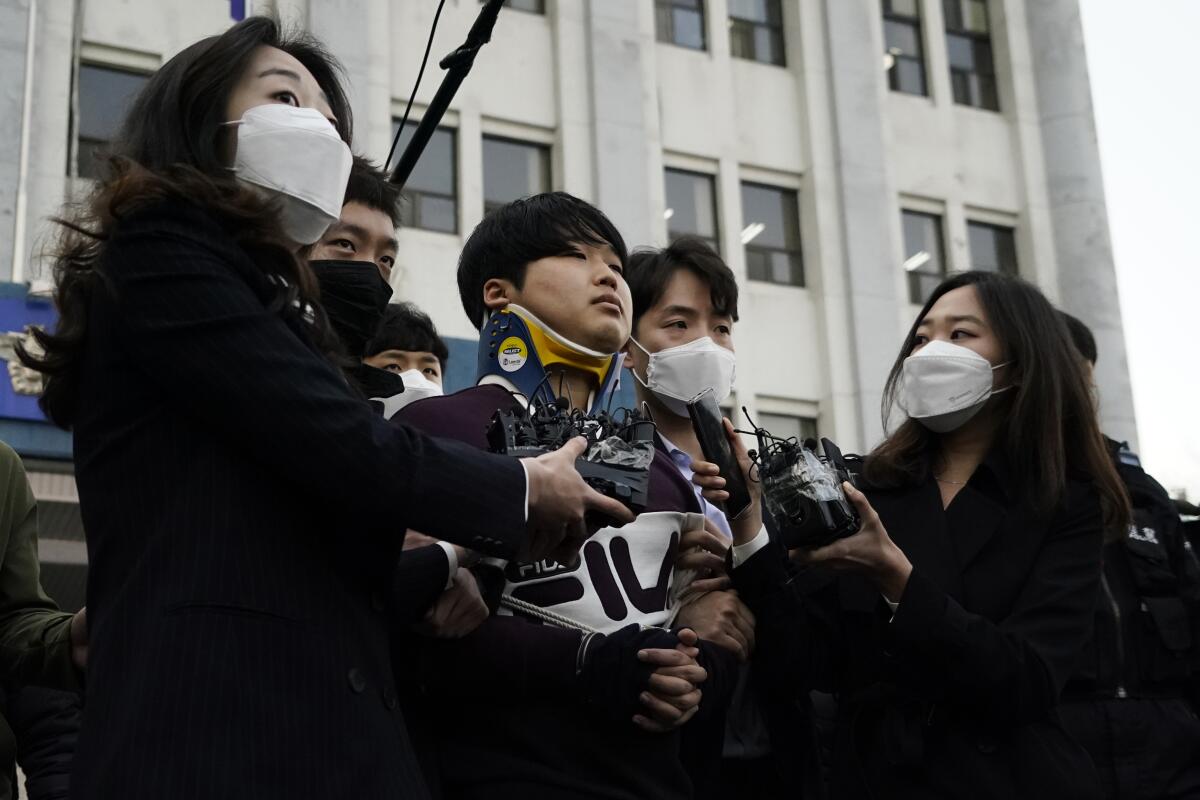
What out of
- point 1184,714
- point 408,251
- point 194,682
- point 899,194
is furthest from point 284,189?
point 899,194

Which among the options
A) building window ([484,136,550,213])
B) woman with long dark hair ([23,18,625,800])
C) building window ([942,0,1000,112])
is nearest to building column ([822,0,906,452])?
building window ([942,0,1000,112])

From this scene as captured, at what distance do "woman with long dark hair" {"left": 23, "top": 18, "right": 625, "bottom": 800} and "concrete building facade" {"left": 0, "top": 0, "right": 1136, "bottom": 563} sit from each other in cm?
1113

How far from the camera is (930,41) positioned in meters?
20.1

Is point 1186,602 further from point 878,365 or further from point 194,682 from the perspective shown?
point 878,365

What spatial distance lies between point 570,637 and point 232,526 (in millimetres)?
1049

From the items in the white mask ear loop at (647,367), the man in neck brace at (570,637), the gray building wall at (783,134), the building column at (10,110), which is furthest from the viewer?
the gray building wall at (783,134)

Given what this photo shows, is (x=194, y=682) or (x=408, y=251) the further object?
(x=408, y=251)

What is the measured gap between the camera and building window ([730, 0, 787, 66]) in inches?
746

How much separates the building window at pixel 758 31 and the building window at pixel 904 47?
5.11ft

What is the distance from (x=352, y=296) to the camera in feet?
13.3

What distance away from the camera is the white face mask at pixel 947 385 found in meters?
4.58

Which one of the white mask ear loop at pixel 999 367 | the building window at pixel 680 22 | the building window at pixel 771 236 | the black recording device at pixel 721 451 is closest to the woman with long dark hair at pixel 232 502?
the black recording device at pixel 721 451

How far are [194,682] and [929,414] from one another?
282 centimetres

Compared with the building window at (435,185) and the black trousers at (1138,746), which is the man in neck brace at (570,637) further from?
the building window at (435,185)
